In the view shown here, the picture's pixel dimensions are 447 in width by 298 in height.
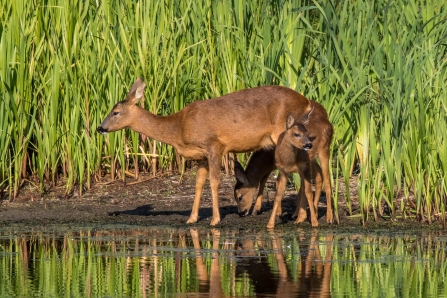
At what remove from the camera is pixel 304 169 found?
11461 millimetres

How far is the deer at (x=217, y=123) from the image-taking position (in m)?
11.8

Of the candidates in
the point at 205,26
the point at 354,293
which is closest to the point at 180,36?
the point at 205,26

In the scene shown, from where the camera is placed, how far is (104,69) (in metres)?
13.0

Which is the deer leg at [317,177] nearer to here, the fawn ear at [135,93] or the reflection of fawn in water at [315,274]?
the reflection of fawn in water at [315,274]

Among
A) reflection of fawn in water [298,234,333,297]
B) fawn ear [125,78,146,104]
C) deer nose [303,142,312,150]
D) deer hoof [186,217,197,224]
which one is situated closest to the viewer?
reflection of fawn in water [298,234,333,297]

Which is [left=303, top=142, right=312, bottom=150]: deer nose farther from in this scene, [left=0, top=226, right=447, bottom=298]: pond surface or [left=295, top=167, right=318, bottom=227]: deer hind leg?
[left=0, top=226, right=447, bottom=298]: pond surface

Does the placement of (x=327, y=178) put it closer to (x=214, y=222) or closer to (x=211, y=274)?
(x=214, y=222)

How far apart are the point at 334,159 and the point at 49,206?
3.55 metres

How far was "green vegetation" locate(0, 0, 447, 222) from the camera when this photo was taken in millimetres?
11055

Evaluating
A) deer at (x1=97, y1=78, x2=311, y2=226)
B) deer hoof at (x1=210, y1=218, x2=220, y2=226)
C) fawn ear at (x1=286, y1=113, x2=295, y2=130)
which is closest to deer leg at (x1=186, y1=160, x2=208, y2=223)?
deer at (x1=97, y1=78, x2=311, y2=226)

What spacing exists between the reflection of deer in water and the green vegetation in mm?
1912

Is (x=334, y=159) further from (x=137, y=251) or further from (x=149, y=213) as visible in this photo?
(x=137, y=251)

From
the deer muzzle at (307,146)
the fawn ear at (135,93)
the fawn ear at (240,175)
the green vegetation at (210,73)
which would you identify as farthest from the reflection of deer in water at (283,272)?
the fawn ear at (135,93)

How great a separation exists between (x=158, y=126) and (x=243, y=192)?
1.24 metres
